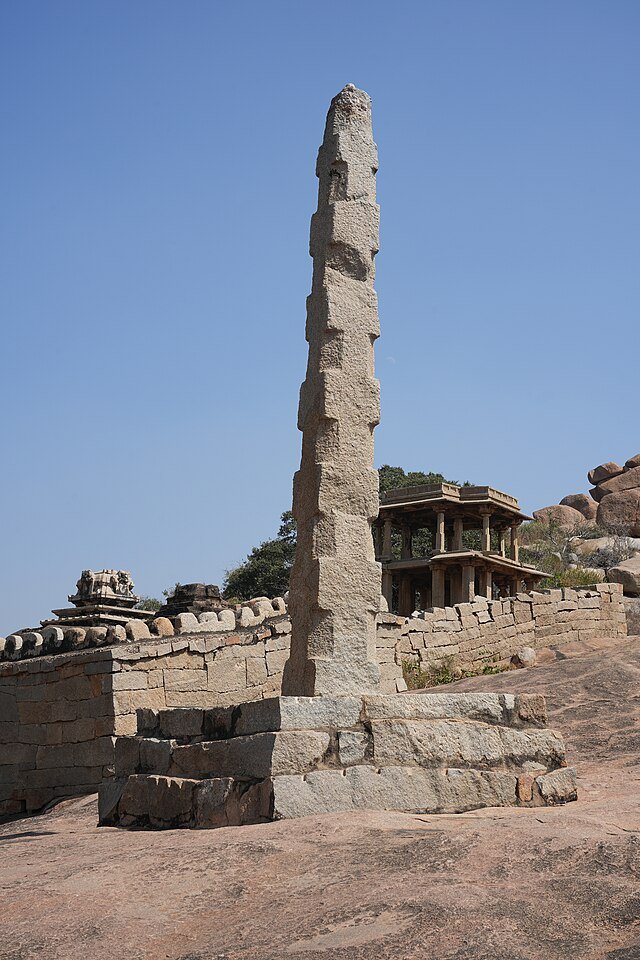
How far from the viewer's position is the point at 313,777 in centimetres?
523

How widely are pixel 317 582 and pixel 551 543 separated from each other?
39759 millimetres

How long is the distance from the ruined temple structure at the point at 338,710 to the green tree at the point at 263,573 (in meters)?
35.1

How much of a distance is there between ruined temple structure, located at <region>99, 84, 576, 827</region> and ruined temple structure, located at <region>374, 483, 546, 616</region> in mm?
25000

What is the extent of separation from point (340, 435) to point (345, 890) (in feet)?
11.1

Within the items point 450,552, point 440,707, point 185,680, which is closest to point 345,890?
point 440,707

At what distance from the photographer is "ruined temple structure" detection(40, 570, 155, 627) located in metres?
14.4

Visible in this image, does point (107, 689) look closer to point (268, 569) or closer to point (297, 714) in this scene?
point (297, 714)

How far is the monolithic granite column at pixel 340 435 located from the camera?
6184 mm

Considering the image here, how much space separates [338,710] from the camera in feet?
18.6

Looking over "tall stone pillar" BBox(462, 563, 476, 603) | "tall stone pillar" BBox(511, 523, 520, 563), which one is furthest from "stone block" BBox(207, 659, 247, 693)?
"tall stone pillar" BBox(511, 523, 520, 563)

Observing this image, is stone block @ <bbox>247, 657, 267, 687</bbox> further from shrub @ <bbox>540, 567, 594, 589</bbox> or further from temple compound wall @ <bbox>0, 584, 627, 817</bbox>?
shrub @ <bbox>540, 567, 594, 589</bbox>

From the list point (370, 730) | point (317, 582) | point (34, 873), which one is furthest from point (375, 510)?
point (34, 873)

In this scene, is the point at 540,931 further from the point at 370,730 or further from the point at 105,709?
the point at 105,709

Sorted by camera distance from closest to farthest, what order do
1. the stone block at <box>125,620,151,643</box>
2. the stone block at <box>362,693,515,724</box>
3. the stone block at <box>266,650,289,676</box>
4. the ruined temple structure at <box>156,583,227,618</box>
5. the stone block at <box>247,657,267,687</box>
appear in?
1. the stone block at <box>362,693,515,724</box>
2. the stone block at <box>125,620,151,643</box>
3. the stone block at <box>247,657,267,687</box>
4. the stone block at <box>266,650,289,676</box>
5. the ruined temple structure at <box>156,583,227,618</box>
